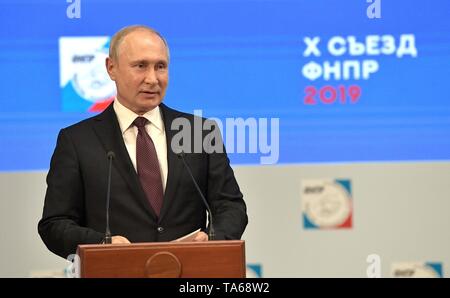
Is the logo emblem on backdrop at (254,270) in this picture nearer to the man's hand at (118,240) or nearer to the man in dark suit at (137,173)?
the man in dark suit at (137,173)

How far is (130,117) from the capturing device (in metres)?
3.10

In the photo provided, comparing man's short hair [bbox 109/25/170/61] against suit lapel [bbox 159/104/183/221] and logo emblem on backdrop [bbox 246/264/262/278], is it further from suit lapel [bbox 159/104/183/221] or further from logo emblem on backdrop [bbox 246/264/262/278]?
logo emblem on backdrop [bbox 246/264/262/278]

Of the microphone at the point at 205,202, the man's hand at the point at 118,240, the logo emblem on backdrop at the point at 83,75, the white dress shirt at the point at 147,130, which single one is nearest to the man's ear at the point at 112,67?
the white dress shirt at the point at 147,130

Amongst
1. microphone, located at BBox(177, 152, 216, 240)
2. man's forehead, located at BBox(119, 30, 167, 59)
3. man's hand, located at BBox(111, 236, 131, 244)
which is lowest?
man's hand, located at BBox(111, 236, 131, 244)

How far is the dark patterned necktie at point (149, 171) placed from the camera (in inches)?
119

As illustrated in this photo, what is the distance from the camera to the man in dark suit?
→ 297 centimetres

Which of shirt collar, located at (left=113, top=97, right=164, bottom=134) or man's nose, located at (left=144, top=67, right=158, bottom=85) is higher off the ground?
man's nose, located at (left=144, top=67, right=158, bottom=85)

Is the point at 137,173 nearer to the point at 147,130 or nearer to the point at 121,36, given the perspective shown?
the point at 147,130

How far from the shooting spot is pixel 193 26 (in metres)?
4.27

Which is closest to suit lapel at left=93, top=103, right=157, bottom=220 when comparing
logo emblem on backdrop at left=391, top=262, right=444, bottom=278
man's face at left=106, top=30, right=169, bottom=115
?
man's face at left=106, top=30, right=169, bottom=115

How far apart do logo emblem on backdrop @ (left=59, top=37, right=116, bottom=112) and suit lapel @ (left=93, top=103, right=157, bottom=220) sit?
1109 millimetres

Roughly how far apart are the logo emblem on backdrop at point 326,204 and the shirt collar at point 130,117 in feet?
4.65

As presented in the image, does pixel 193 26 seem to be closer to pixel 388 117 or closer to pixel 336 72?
pixel 336 72
